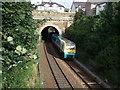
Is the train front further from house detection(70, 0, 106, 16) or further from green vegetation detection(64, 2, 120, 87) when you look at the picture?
house detection(70, 0, 106, 16)

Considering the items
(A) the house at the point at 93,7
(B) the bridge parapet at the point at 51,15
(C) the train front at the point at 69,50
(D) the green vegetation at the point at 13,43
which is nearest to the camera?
(D) the green vegetation at the point at 13,43

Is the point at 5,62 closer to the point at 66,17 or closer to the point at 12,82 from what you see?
the point at 12,82

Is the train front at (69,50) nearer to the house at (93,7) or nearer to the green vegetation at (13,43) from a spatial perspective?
the green vegetation at (13,43)

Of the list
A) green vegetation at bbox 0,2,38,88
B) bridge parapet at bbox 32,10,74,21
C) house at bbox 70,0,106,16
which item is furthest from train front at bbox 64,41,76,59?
house at bbox 70,0,106,16

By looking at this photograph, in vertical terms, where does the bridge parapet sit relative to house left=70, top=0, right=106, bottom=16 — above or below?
below

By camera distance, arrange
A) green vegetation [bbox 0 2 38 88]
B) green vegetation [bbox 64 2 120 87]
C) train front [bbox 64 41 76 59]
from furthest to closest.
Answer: train front [bbox 64 41 76 59] → green vegetation [bbox 64 2 120 87] → green vegetation [bbox 0 2 38 88]

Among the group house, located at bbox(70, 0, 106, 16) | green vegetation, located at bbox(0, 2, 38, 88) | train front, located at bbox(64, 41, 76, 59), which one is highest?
house, located at bbox(70, 0, 106, 16)

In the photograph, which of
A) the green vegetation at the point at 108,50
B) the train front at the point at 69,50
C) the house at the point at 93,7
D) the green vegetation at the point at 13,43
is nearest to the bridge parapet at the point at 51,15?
the house at the point at 93,7

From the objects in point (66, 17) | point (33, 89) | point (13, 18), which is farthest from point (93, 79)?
point (66, 17)

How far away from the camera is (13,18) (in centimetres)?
342

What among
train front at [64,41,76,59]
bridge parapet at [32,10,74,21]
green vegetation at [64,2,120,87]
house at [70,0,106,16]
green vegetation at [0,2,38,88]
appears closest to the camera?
green vegetation at [0,2,38,88]

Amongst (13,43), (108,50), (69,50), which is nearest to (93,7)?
(69,50)

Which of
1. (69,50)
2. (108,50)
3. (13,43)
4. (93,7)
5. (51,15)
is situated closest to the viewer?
(13,43)

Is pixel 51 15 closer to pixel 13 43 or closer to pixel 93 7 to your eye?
pixel 93 7
